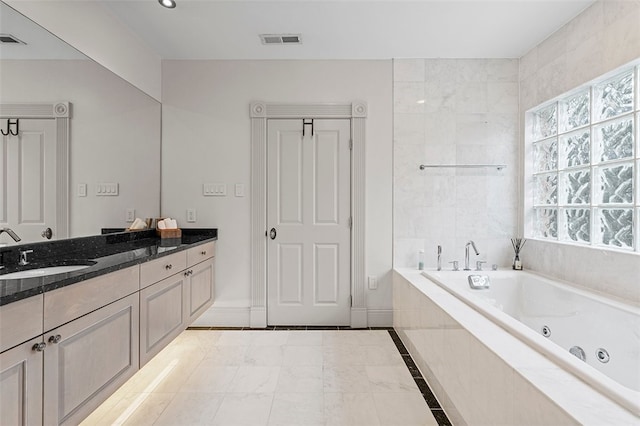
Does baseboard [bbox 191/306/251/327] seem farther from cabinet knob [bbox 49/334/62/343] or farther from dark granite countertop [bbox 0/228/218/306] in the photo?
cabinet knob [bbox 49/334/62/343]

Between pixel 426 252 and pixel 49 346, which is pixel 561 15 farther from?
pixel 49 346

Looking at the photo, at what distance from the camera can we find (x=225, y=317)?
318cm

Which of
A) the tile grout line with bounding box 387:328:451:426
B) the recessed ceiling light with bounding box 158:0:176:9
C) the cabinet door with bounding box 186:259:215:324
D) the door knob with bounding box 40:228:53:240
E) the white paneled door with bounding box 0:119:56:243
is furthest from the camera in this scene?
the cabinet door with bounding box 186:259:215:324

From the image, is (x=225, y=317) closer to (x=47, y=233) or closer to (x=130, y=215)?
(x=130, y=215)

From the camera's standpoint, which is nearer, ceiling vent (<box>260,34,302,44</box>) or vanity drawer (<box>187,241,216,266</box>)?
vanity drawer (<box>187,241,216,266</box>)

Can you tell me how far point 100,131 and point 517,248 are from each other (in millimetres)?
3460

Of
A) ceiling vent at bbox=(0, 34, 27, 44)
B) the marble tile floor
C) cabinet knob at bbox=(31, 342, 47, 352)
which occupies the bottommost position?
the marble tile floor

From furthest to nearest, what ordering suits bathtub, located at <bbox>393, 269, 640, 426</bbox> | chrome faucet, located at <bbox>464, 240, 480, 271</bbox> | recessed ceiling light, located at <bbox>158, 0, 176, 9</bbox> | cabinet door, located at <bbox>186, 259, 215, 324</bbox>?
1. chrome faucet, located at <bbox>464, 240, 480, 271</bbox>
2. cabinet door, located at <bbox>186, 259, 215, 324</bbox>
3. recessed ceiling light, located at <bbox>158, 0, 176, 9</bbox>
4. bathtub, located at <bbox>393, 269, 640, 426</bbox>

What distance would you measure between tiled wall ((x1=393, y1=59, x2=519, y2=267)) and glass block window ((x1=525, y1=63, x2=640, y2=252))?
0.26 m

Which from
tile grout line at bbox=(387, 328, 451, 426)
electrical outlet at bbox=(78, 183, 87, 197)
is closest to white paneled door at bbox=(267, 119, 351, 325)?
tile grout line at bbox=(387, 328, 451, 426)

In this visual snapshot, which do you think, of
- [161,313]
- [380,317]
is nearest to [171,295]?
[161,313]

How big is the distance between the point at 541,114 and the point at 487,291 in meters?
1.63

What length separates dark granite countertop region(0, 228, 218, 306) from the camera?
1.20 m

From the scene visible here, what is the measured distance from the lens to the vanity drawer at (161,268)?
6.34ft
